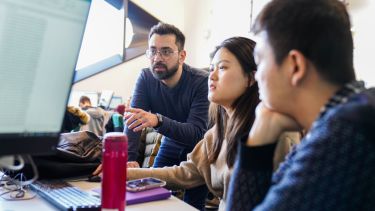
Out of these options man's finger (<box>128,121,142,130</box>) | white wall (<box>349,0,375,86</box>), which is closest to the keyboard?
man's finger (<box>128,121,142,130</box>)

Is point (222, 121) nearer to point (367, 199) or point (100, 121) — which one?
point (367, 199)

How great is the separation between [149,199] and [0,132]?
0.50 metres

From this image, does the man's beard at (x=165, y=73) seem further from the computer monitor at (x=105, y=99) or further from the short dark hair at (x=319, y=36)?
the computer monitor at (x=105, y=99)

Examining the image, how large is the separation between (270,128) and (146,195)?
393 mm

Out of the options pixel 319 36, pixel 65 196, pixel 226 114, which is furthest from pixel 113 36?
pixel 319 36

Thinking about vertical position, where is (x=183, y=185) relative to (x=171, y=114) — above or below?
below

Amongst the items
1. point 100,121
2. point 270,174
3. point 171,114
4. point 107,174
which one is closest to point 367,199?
point 270,174

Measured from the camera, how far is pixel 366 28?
2432 millimetres

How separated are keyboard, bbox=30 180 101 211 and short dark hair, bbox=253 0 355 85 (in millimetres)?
548

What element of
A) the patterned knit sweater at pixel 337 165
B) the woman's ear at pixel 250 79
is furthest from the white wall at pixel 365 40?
the patterned knit sweater at pixel 337 165

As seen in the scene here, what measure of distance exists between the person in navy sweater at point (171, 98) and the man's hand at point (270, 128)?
3.18 feet

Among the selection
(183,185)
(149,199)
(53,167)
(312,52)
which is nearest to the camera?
(312,52)

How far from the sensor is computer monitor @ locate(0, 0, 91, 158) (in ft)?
1.97

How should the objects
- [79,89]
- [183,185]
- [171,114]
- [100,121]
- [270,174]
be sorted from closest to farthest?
1. [270,174]
2. [183,185]
3. [171,114]
4. [100,121]
5. [79,89]
